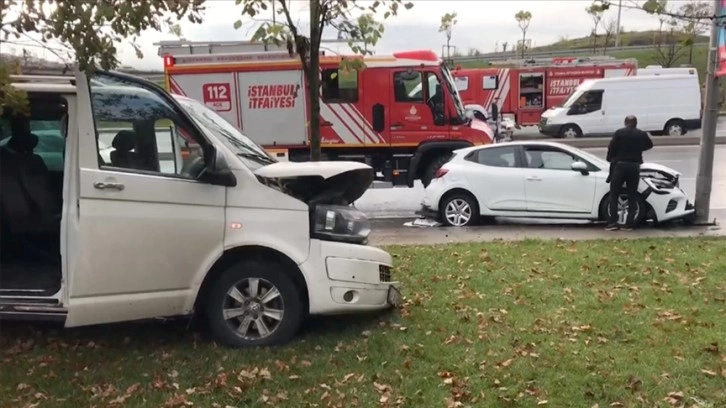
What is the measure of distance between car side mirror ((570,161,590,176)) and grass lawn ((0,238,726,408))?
194 inches

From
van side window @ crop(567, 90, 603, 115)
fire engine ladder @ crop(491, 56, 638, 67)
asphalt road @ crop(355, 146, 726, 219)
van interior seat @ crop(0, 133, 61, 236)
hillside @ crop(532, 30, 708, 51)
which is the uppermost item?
hillside @ crop(532, 30, 708, 51)

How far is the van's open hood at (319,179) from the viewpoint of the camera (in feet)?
17.4

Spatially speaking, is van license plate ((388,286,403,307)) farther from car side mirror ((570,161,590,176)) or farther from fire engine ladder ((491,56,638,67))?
fire engine ladder ((491,56,638,67))

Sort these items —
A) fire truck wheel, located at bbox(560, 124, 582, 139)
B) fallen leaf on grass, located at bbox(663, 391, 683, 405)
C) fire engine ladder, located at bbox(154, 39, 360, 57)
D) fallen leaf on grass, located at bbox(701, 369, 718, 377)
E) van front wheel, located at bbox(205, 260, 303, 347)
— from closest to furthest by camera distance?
fallen leaf on grass, located at bbox(663, 391, 683, 405) < fallen leaf on grass, located at bbox(701, 369, 718, 377) < van front wheel, located at bbox(205, 260, 303, 347) < fire engine ladder, located at bbox(154, 39, 360, 57) < fire truck wheel, located at bbox(560, 124, 582, 139)

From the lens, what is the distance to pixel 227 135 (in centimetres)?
593

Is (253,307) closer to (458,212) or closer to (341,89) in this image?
(458,212)

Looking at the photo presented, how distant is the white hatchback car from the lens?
1167 cm

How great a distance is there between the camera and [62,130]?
17.0 ft

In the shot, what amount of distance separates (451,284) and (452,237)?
4144 mm

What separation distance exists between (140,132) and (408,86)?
1046cm

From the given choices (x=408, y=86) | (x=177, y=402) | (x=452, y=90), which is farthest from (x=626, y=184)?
(x=177, y=402)

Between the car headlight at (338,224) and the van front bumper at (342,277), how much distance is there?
61mm

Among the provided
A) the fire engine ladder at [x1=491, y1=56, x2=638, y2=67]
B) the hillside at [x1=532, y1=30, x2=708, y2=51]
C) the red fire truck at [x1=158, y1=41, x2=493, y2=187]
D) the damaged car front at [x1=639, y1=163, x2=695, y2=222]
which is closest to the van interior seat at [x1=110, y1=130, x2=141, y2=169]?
the damaged car front at [x1=639, y1=163, x2=695, y2=222]

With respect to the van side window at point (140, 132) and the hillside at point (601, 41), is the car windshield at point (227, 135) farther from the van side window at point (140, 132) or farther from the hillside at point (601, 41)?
the hillside at point (601, 41)
